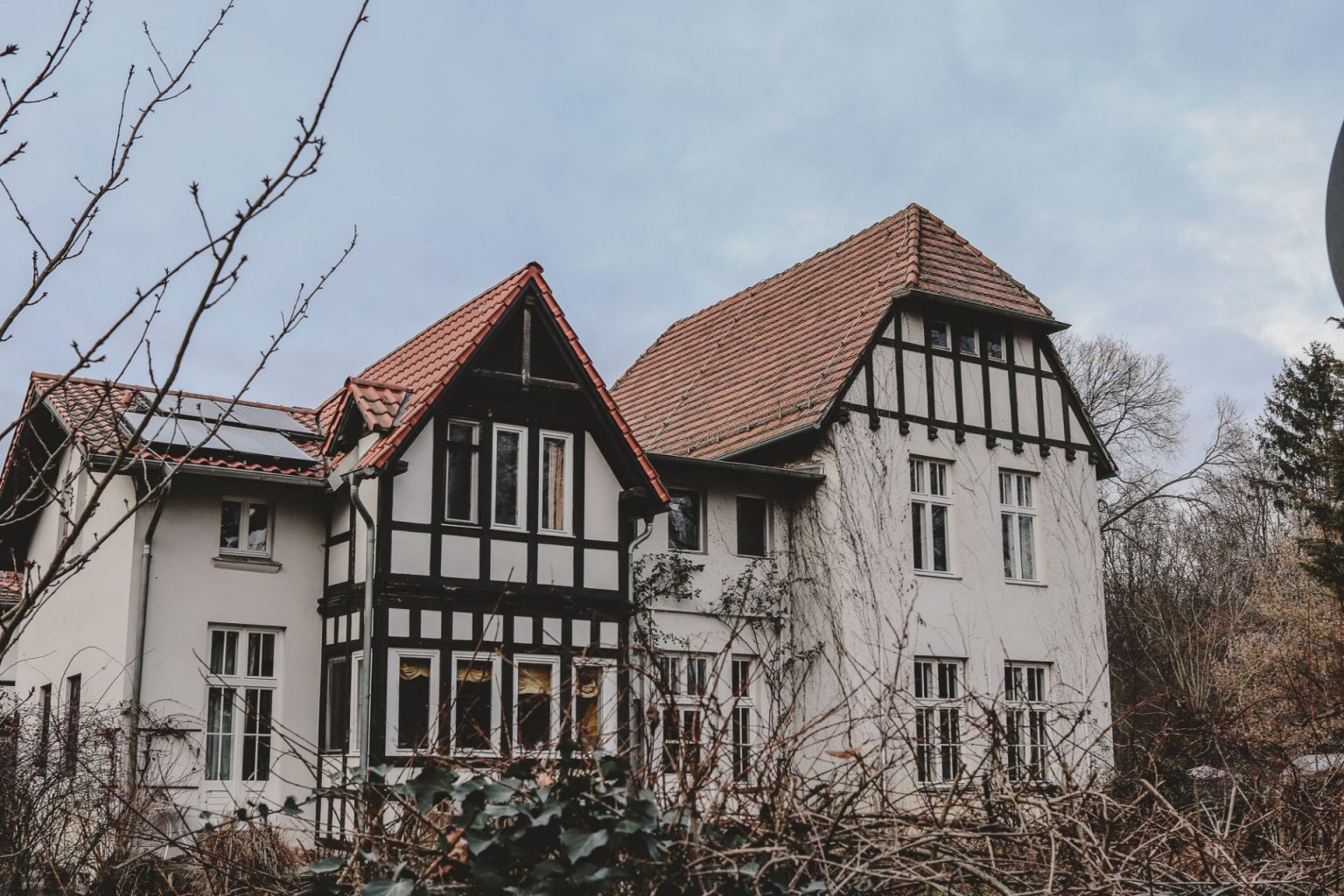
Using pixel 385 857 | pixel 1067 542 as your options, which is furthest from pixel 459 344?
pixel 385 857

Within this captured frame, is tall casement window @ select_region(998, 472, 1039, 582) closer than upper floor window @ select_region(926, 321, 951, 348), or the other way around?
upper floor window @ select_region(926, 321, 951, 348)

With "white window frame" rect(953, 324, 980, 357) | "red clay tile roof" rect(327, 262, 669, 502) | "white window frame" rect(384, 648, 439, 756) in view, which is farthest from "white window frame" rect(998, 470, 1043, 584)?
"white window frame" rect(384, 648, 439, 756)

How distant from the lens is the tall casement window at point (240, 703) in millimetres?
17422

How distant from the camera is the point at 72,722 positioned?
15352mm

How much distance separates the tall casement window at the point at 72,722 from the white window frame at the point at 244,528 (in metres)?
2.52

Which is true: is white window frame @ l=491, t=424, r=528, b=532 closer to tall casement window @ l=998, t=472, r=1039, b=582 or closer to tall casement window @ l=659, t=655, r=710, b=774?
tall casement window @ l=998, t=472, r=1039, b=582

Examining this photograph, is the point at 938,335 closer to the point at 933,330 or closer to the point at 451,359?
the point at 933,330

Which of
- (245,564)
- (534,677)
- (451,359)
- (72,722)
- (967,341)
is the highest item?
(967,341)

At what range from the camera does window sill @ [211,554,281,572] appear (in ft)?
58.3

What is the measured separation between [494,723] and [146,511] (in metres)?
4.98

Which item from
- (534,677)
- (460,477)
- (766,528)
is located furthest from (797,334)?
(534,677)

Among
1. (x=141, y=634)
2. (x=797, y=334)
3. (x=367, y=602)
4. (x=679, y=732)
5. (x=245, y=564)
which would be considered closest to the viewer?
(x=679, y=732)

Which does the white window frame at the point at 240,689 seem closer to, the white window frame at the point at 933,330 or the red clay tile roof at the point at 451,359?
the red clay tile roof at the point at 451,359

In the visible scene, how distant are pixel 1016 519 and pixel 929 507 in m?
1.73
